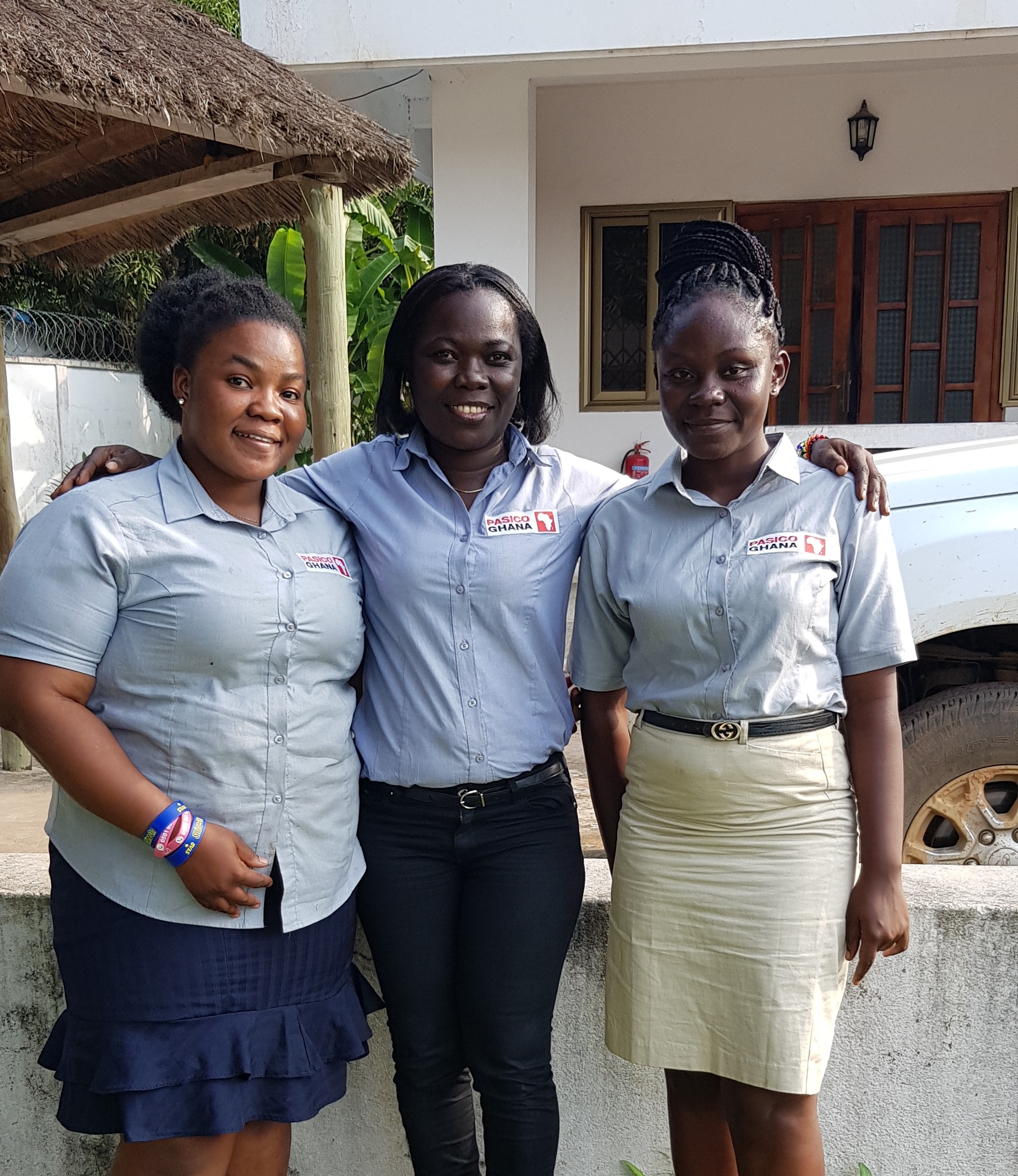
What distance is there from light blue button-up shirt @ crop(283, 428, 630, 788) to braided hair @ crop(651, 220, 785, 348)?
457mm

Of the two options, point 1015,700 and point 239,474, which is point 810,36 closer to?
point 1015,700

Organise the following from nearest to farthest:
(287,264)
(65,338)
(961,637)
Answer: (961,637)
(287,264)
(65,338)

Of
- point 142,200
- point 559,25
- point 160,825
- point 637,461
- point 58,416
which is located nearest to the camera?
point 160,825

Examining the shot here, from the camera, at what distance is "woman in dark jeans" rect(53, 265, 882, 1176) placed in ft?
6.89

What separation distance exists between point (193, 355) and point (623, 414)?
6.54 metres

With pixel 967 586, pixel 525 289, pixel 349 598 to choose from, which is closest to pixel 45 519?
pixel 349 598

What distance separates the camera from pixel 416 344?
227 cm

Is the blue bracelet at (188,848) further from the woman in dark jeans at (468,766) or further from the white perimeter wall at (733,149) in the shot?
the white perimeter wall at (733,149)

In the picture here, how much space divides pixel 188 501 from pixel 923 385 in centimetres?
738

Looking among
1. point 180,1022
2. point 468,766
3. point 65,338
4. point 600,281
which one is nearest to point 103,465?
point 468,766

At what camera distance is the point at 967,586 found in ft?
9.36

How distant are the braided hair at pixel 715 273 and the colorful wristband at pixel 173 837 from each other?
3.89 feet

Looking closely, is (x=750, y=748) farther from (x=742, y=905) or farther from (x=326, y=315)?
(x=326, y=315)

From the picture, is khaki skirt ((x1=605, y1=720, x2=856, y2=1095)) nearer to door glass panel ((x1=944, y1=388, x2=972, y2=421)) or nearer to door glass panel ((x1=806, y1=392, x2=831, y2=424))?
Answer: door glass panel ((x1=806, y1=392, x2=831, y2=424))
